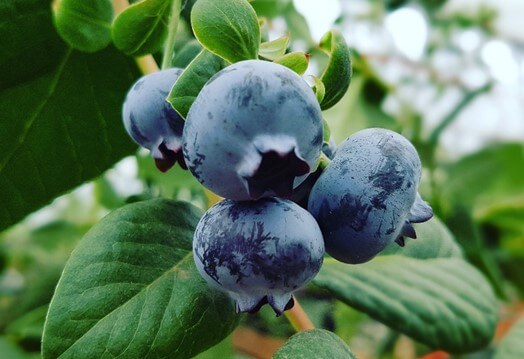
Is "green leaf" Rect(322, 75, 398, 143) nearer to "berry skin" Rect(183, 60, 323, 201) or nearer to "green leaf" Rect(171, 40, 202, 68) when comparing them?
"green leaf" Rect(171, 40, 202, 68)

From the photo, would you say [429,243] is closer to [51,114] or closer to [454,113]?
[51,114]

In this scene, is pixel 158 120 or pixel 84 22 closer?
pixel 158 120

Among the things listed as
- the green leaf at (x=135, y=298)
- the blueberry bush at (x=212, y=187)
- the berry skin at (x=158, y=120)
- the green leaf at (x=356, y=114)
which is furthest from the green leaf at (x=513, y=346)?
the berry skin at (x=158, y=120)

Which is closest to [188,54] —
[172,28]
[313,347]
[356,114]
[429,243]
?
[172,28]

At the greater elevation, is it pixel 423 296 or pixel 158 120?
pixel 158 120

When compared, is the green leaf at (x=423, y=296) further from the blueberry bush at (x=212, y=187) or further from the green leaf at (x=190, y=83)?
the green leaf at (x=190, y=83)

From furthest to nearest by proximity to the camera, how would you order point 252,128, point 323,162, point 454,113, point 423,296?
point 454,113 → point 423,296 → point 323,162 → point 252,128
